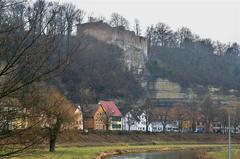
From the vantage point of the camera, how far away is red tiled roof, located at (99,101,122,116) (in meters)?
104

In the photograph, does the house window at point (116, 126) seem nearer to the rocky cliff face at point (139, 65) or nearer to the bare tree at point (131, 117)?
the bare tree at point (131, 117)

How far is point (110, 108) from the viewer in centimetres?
10712

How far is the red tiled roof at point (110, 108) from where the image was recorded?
10371 centimetres

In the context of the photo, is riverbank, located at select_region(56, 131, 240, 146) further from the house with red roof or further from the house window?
the house window

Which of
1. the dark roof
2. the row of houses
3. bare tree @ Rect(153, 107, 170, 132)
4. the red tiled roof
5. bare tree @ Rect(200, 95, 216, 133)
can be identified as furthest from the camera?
bare tree @ Rect(200, 95, 216, 133)

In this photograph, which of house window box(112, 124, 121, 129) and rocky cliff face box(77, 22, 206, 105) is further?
rocky cliff face box(77, 22, 206, 105)

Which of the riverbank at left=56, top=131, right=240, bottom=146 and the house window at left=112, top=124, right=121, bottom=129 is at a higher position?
the house window at left=112, top=124, right=121, bottom=129

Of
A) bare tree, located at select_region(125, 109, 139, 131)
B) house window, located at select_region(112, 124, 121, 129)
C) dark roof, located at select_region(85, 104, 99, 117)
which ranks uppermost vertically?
dark roof, located at select_region(85, 104, 99, 117)

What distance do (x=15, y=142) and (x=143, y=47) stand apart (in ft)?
455

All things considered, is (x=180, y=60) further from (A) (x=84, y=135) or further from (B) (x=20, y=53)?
(B) (x=20, y=53)

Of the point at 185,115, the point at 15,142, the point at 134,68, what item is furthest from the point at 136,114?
the point at 15,142

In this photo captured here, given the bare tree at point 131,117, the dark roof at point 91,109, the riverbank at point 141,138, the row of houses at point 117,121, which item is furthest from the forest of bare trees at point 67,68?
the riverbank at point 141,138

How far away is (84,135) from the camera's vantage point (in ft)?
242

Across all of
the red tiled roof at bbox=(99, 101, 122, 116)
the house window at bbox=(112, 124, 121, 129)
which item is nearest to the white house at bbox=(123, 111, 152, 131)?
the house window at bbox=(112, 124, 121, 129)
